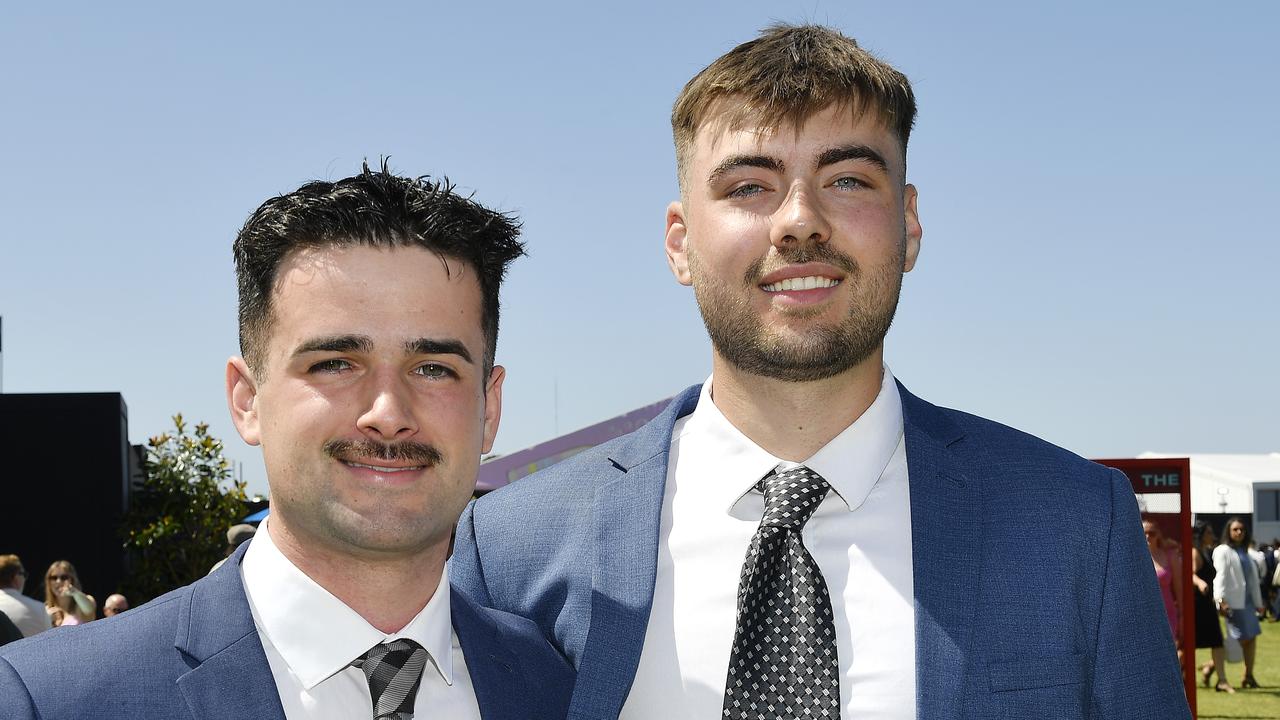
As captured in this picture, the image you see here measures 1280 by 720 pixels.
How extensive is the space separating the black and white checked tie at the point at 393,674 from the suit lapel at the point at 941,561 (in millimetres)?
944

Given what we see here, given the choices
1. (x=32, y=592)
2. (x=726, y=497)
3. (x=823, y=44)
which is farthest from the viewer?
(x=32, y=592)

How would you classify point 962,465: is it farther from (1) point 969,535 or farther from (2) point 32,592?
(2) point 32,592

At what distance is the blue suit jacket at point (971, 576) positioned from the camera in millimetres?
2309

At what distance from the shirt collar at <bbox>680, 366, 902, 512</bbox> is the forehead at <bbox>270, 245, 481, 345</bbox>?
2.17 feet

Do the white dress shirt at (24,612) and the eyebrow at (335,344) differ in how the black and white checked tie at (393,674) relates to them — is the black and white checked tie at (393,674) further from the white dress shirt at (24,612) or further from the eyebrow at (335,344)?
the white dress shirt at (24,612)

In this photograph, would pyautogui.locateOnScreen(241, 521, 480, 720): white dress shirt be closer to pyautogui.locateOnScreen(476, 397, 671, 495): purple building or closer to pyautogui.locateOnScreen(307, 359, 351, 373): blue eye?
pyautogui.locateOnScreen(307, 359, 351, 373): blue eye

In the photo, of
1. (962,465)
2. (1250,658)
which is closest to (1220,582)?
(1250,658)

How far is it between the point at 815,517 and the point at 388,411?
0.93 metres

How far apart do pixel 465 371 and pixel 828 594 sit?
0.85m

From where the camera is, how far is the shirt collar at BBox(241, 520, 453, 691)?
7.12 feet

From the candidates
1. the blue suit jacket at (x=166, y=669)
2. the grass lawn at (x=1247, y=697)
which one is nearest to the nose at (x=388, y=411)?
the blue suit jacket at (x=166, y=669)

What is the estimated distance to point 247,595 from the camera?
88.3 inches

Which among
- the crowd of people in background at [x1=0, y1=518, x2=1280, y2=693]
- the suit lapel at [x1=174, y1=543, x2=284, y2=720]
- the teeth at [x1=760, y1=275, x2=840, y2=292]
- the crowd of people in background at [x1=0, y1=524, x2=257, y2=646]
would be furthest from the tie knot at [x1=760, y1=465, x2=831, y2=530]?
the crowd of people in background at [x1=0, y1=524, x2=257, y2=646]

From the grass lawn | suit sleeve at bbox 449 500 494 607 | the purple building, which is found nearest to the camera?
suit sleeve at bbox 449 500 494 607
